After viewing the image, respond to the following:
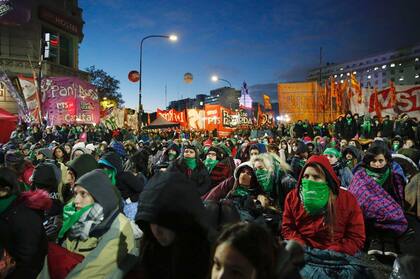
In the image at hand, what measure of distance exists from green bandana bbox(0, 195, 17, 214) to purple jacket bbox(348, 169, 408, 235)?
405 centimetres

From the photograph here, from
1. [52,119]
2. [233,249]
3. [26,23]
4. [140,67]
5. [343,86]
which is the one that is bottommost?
[233,249]

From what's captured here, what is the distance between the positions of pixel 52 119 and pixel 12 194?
67.9 feet

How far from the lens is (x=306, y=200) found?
3.57 meters

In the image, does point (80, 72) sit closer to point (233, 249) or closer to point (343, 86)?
point (343, 86)

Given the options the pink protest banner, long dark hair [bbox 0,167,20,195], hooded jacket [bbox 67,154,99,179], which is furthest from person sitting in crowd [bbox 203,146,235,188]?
the pink protest banner

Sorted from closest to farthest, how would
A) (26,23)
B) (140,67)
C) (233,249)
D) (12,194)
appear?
(233,249)
(12,194)
(140,67)
(26,23)

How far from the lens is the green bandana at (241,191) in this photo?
15.7 feet

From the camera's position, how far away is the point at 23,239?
295cm

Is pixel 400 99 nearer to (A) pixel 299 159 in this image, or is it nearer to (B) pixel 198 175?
(A) pixel 299 159

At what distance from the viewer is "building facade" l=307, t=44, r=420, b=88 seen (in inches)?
3848

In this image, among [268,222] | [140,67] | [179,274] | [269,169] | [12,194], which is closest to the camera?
[179,274]

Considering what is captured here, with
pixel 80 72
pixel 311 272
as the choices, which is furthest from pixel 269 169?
pixel 80 72

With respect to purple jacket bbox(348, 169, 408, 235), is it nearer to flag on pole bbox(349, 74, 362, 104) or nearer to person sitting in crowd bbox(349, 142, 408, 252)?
person sitting in crowd bbox(349, 142, 408, 252)

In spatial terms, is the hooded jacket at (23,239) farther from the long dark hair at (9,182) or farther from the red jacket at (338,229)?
the red jacket at (338,229)
